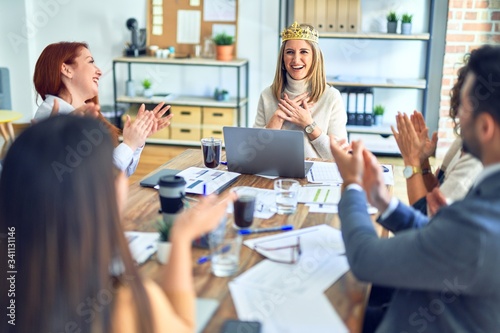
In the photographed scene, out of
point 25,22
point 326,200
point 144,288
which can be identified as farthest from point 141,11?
point 144,288

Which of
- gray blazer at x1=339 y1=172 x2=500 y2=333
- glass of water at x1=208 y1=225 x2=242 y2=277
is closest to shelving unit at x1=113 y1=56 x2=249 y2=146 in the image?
glass of water at x1=208 y1=225 x2=242 y2=277

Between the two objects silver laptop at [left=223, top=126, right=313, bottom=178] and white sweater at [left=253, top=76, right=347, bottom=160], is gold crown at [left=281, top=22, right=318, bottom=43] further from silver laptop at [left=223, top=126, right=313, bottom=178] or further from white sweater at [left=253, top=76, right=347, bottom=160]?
silver laptop at [left=223, top=126, right=313, bottom=178]

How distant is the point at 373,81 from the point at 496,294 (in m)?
3.92

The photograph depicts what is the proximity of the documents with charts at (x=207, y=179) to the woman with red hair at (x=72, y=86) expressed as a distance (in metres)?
0.26

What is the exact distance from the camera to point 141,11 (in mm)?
5516

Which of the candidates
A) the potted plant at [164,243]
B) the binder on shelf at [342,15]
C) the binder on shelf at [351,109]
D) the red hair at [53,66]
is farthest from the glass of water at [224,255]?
the binder on shelf at [342,15]

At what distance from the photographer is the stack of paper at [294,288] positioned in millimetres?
1282

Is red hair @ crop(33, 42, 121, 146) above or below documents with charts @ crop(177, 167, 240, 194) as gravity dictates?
above

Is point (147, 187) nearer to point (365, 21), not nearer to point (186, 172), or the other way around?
point (186, 172)

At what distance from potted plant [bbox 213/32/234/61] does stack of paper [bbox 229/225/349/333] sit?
3698 mm

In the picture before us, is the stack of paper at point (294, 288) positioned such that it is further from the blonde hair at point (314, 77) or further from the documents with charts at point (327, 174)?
the blonde hair at point (314, 77)

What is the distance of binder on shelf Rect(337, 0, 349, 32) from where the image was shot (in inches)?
194

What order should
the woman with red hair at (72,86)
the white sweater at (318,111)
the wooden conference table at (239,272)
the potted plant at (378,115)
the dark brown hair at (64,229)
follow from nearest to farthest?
the dark brown hair at (64,229) → the wooden conference table at (239,272) → the woman with red hair at (72,86) → the white sweater at (318,111) → the potted plant at (378,115)

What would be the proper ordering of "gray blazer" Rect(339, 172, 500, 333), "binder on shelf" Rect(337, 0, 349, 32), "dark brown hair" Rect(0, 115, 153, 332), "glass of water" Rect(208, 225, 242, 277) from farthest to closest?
1. "binder on shelf" Rect(337, 0, 349, 32)
2. "glass of water" Rect(208, 225, 242, 277)
3. "gray blazer" Rect(339, 172, 500, 333)
4. "dark brown hair" Rect(0, 115, 153, 332)
